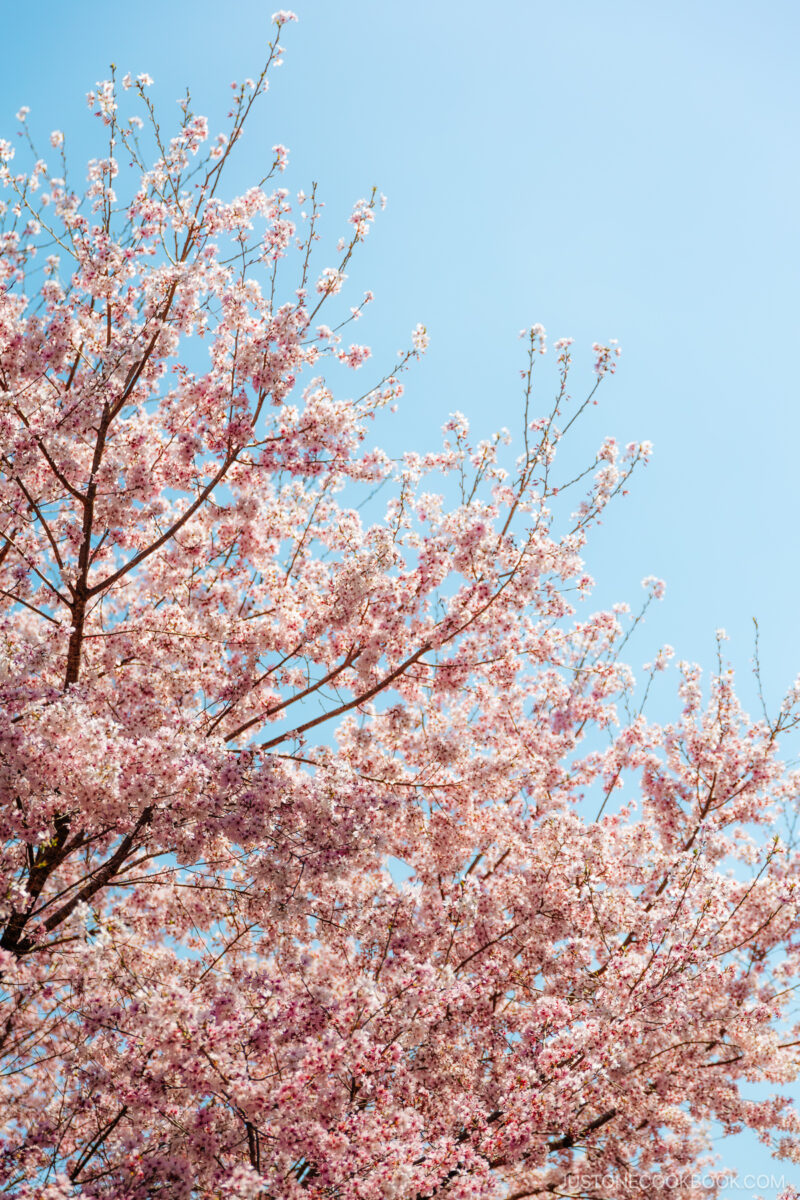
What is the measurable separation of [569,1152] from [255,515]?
847 cm

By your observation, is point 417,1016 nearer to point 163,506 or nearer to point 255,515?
point 255,515

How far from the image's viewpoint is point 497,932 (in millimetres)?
10180

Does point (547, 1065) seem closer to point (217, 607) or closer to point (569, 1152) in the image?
point (569, 1152)

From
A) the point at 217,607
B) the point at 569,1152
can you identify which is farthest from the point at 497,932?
the point at 217,607

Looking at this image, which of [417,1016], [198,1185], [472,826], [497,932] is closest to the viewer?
[198,1185]

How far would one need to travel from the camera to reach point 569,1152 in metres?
9.43

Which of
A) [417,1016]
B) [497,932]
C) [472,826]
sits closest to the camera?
[417,1016]

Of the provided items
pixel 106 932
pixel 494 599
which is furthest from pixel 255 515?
pixel 106 932

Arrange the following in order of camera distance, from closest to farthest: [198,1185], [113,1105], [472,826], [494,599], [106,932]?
1. [106,932]
2. [198,1185]
3. [113,1105]
4. [494,599]
5. [472,826]

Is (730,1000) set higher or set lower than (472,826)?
lower

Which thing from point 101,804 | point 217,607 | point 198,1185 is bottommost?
point 198,1185

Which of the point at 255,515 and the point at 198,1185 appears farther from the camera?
the point at 255,515

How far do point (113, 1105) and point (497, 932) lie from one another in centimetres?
475

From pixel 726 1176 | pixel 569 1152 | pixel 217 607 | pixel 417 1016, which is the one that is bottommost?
pixel 726 1176
